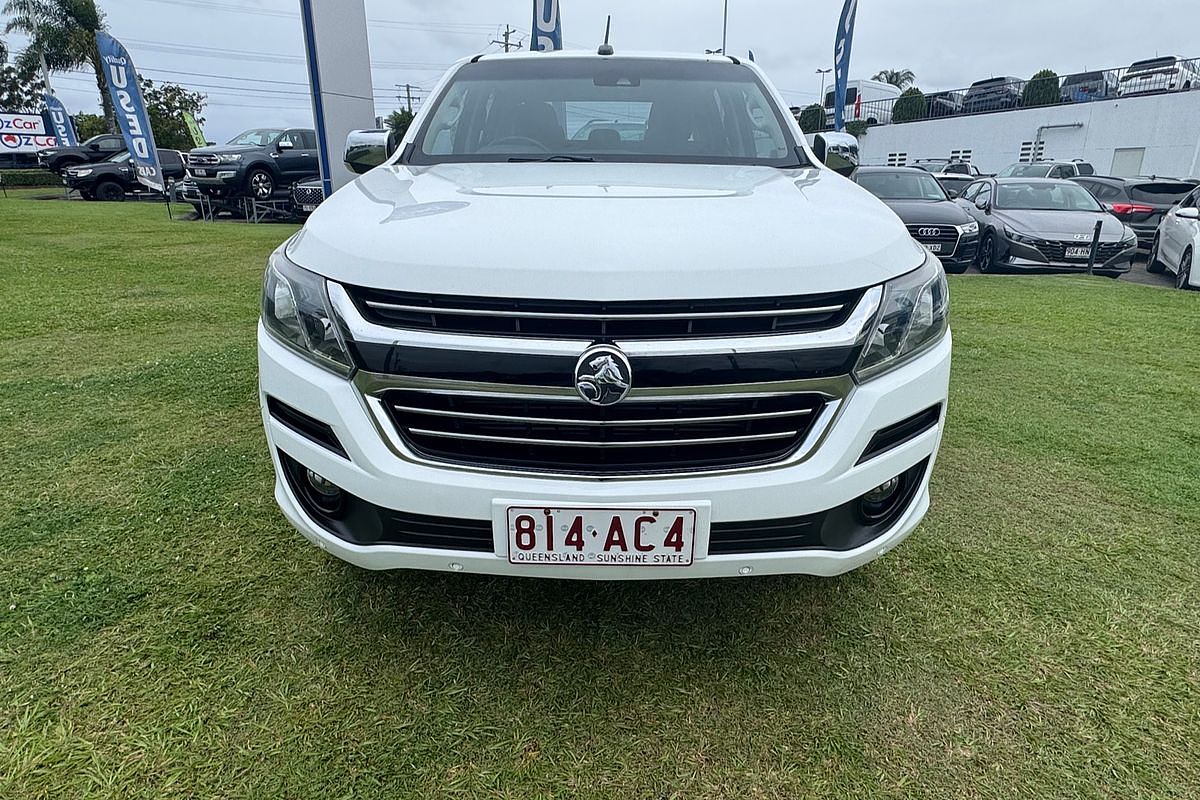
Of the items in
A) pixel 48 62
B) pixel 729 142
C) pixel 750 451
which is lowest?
pixel 750 451

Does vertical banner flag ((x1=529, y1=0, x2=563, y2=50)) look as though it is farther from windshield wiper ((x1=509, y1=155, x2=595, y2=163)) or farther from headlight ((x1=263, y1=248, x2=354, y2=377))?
headlight ((x1=263, y1=248, x2=354, y2=377))

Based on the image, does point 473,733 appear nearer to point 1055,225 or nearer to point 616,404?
point 616,404

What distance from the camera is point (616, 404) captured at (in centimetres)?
147

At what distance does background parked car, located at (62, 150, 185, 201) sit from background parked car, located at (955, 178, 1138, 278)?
63.2ft

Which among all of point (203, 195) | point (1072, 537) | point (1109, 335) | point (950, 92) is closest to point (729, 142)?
point (1072, 537)

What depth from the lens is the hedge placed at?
83.9 feet

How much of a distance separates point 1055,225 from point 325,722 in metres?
10.3

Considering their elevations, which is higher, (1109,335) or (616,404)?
(616,404)

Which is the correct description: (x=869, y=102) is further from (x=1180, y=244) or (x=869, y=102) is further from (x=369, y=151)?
(x=369, y=151)

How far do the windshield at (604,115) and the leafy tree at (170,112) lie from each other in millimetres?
42112

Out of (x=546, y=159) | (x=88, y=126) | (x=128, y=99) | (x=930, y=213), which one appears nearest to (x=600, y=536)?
(x=546, y=159)

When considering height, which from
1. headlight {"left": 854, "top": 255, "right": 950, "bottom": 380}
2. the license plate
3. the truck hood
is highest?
the truck hood

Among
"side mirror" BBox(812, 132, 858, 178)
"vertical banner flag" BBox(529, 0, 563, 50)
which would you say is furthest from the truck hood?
"vertical banner flag" BBox(529, 0, 563, 50)

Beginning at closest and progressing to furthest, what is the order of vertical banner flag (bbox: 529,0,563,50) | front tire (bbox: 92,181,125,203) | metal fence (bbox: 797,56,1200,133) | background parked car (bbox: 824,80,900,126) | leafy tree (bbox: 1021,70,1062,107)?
vertical banner flag (bbox: 529,0,563,50) < front tire (bbox: 92,181,125,203) < metal fence (bbox: 797,56,1200,133) < leafy tree (bbox: 1021,70,1062,107) < background parked car (bbox: 824,80,900,126)
